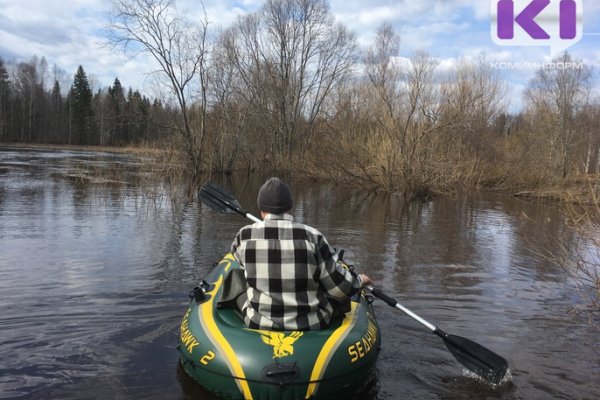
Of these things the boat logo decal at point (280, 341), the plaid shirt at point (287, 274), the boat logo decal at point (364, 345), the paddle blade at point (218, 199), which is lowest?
the boat logo decal at point (364, 345)

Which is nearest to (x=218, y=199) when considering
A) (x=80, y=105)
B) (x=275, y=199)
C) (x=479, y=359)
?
(x=275, y=199)

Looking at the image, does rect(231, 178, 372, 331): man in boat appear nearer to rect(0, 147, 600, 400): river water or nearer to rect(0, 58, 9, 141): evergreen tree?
rect(0, 147, 600, 400): river water

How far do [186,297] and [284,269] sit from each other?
291cm

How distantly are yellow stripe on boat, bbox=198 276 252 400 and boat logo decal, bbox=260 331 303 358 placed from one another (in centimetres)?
23

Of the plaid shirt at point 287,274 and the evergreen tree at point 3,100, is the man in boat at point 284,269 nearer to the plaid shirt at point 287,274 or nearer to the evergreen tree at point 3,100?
the plaid shirt at point 287,274

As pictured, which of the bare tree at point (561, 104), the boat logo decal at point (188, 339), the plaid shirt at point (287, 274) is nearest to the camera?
the plaid shirt at point (287, 274)

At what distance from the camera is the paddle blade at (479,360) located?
3955 millimetres

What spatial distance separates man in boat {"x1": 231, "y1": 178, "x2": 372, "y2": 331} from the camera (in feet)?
10.8

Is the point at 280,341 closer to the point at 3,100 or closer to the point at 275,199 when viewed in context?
the point at 275,199

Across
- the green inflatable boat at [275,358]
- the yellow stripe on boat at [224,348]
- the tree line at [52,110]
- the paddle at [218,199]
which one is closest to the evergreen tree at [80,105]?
the tree line at [52,110]

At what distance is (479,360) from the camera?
398 centimetres

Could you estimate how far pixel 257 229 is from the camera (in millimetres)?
3324

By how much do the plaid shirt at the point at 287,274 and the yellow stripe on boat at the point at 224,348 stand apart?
0.24 metres

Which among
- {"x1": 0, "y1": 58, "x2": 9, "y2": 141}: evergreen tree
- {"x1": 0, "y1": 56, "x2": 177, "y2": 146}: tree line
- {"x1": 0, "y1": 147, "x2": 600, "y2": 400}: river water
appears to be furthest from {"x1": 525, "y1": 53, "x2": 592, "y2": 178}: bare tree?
{"x1": 0, "y1": 58, "x2": 9, "y2": 141}: evergreen tree
